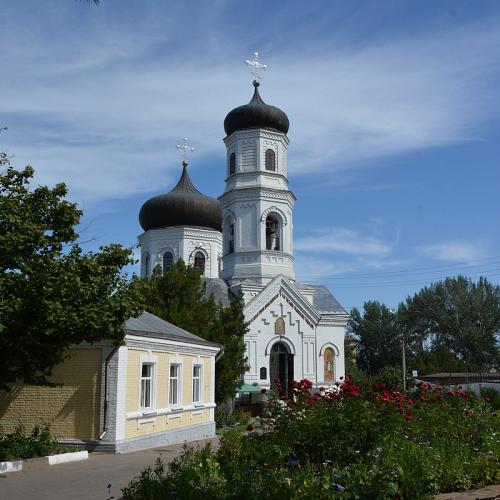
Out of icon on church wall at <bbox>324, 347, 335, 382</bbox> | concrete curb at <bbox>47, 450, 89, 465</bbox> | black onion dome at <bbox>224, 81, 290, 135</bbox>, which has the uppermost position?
black onion dome at <bbox>224, 81, 290, 135</bbox>

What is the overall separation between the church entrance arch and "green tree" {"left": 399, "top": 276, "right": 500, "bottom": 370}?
3390 cm

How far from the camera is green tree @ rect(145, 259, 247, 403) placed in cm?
2544

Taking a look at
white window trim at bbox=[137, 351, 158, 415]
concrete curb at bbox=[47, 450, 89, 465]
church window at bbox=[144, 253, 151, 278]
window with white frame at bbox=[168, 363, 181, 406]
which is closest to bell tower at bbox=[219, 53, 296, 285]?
church window at bbox=[144, 253, 151, 278]

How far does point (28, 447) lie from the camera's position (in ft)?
46.2

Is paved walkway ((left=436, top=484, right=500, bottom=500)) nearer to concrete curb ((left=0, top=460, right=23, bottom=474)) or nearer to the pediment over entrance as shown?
concrete curb ((left=0, top=460, right=23, bottom=474))

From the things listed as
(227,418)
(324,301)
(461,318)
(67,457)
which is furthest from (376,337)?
(67,457)

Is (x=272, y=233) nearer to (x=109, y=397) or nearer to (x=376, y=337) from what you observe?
(x=109, y=397)

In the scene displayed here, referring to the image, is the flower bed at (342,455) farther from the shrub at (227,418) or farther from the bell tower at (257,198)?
the bell tower at (257,198)

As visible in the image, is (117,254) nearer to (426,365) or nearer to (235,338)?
(235,338)

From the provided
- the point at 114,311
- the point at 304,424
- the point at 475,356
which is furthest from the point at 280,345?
the point at 475,356

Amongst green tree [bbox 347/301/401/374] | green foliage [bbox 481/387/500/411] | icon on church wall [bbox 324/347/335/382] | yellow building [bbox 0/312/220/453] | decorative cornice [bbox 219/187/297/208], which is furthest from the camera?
green tree [bbox 347/301/401/374]

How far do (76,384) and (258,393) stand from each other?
17.7 meters

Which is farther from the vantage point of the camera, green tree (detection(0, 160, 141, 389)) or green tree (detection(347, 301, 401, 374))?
green tree (detection(347, 301, 401, 374))

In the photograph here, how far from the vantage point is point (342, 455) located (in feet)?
34.6
